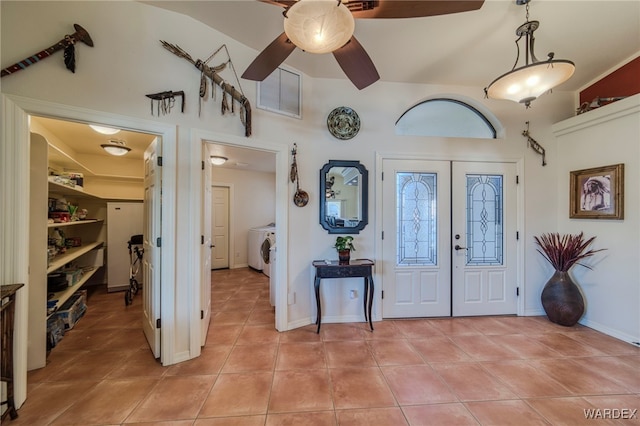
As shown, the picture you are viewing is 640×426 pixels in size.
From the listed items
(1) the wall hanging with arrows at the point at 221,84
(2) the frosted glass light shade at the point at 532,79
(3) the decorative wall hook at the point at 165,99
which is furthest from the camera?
(1) the wall hanging with arrows at the point at 221,84

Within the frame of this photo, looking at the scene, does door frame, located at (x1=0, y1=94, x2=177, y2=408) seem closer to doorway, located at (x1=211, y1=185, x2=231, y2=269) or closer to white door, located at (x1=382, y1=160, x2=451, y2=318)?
white door, located at (x1=382, y1=160, x2=451, y2=318)

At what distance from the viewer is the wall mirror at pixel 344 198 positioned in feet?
9.92

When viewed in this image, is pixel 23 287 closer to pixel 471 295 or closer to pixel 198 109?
pixel 198 109

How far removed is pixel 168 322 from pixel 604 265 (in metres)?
4.73

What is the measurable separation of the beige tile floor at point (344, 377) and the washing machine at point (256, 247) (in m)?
2.56

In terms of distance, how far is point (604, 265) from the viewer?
113 inches

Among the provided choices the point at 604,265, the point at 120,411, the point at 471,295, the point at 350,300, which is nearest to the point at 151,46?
the point at 120,411

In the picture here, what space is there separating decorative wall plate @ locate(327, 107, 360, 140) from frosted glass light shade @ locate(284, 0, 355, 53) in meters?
1.59

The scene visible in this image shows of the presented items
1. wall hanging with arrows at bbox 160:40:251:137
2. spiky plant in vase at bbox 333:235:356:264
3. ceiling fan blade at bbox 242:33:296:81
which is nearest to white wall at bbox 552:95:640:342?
spiky plant in vase at bbox 333:235:356:264

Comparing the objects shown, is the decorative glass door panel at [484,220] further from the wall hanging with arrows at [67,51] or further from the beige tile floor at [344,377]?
the wall hanging with arrows at [67,51]

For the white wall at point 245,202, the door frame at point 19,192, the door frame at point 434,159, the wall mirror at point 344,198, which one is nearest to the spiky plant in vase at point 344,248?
the wall mirror at point 344,198

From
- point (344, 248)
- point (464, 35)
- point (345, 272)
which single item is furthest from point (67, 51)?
point (464, 35)

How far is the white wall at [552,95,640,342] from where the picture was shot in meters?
2.61

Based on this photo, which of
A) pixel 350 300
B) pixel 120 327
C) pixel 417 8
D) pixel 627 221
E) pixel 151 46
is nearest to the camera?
pixel 417 8
